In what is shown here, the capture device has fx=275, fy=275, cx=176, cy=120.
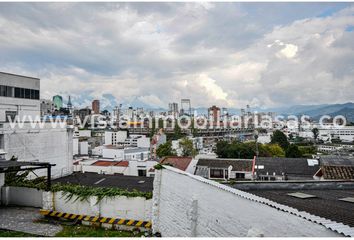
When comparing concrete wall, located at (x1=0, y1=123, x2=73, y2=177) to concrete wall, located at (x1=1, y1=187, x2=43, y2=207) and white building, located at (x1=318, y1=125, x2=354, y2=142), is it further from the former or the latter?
white building, located at (x1=318, y1=125, x2=354, y2=142)

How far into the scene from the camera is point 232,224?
191 inches

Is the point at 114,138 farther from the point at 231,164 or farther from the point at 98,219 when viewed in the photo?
the point at 98,219

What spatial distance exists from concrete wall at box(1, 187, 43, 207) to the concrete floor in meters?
0.27

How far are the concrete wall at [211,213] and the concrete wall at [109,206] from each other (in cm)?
50

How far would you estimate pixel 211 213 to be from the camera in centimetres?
544

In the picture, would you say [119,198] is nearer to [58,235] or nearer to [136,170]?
[58,235]

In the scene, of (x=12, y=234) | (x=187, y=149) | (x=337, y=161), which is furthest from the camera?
(x=187, y=149)

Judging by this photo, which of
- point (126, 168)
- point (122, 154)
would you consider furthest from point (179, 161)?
point (122, 154)

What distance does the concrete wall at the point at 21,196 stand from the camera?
392 inches

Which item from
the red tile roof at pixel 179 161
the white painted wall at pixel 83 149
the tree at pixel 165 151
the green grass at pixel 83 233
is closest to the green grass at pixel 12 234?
the green grass at pixel 83 233

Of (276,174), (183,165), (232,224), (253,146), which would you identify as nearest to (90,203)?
(232,224)

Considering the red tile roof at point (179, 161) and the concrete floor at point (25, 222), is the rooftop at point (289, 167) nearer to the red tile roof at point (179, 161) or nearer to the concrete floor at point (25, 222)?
the red tile roof at point (179, 161)

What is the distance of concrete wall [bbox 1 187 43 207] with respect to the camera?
995cm

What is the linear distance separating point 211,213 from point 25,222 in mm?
6303
